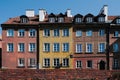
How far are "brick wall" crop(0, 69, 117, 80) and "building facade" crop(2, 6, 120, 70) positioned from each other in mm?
31157

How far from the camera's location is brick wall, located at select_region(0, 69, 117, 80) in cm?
2425

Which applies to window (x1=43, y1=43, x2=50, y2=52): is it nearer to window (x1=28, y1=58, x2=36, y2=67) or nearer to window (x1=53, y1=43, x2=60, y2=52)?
window (x1=53, y1=43, x2=60, y2=52)

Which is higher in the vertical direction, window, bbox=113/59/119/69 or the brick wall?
the brick wall

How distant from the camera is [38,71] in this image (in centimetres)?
2458

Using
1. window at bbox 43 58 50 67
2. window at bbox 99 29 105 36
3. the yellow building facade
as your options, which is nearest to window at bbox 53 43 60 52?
the yellow building facade

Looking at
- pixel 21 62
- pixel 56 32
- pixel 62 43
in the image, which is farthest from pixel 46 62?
pixel 56 32

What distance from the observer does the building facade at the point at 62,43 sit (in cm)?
5597

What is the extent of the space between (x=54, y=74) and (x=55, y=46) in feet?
106

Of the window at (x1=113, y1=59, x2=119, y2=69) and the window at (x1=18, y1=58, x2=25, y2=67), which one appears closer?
the window at (x1=113, y1=59, x2=119, y2=69)

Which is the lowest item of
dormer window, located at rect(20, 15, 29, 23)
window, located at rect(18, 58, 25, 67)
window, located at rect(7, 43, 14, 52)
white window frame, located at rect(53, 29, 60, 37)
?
window, located at rect(18, 58, 25, 67)

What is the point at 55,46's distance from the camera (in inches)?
2226

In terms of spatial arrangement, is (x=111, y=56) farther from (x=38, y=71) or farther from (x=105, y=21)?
(x=38, y=71)

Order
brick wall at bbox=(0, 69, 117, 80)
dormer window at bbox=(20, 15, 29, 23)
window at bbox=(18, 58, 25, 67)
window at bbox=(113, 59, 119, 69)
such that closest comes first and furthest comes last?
brick wall at bbox=(0, 69, 117, 80) < window at bbox=(113, 59, 119, 69) < window at bbox=(18, 58, 25, 67) < dormer window at bbox=(20, 15, 29, 23)

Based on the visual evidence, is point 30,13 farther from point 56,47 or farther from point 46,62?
point 46,62
